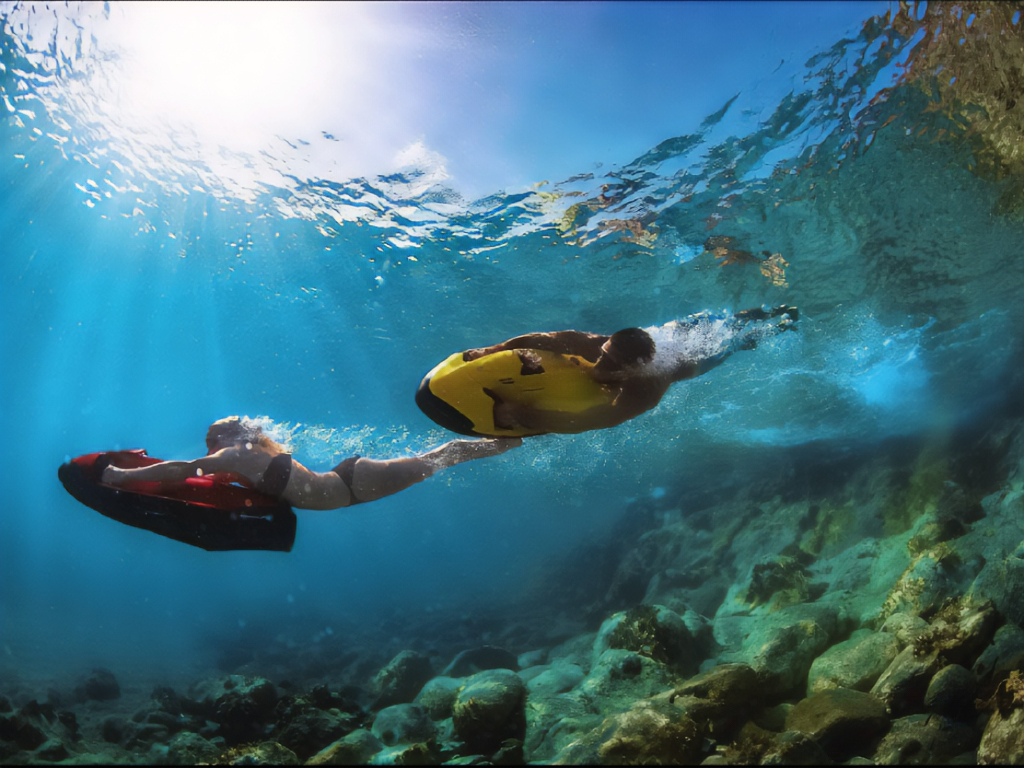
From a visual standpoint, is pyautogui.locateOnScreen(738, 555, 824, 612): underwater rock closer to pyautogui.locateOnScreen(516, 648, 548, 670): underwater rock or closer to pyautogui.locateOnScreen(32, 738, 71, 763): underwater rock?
pyautogui.locateOnScreen(516, 648, 548, 670): underwater rock

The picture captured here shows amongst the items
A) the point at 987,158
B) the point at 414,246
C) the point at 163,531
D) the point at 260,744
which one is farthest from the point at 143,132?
the point at 987,158

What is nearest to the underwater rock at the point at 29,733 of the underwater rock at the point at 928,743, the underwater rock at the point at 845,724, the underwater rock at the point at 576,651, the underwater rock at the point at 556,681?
the underwater rock at the point at 556,681

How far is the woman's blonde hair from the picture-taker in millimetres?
5277

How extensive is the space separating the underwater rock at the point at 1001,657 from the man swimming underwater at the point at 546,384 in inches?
192

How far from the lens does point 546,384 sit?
4.50m

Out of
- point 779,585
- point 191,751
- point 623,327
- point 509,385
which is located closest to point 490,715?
point 191,751

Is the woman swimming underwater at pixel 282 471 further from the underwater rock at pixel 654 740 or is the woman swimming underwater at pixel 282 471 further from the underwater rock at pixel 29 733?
the underwater rock at pixel 29 733

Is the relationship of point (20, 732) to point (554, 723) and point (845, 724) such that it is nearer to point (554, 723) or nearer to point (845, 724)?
point (554, 723)

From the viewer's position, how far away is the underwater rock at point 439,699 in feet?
28.0

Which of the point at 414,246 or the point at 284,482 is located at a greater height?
the point at 414,246

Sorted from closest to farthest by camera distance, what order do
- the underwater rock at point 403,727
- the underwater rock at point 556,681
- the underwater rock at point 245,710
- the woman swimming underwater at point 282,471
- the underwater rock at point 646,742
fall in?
the woman swimming underwater at point 282,471 → the underwater rock at point 646,742 → the underwater rock at point 403,727 → the underwater rock at point 245,710 → the underwater rock at point 556,681

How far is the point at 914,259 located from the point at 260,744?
19.1 m

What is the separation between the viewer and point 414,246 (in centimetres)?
1217

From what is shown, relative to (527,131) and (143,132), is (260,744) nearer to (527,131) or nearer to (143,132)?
(527,131)
